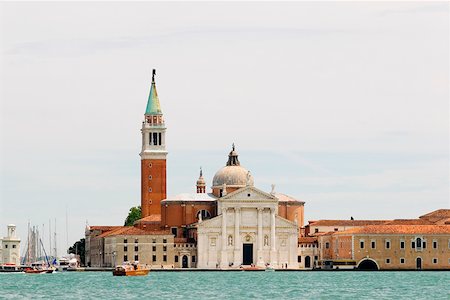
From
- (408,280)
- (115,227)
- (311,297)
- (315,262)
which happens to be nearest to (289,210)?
(315,262)

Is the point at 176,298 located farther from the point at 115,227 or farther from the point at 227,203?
the point at 115,227

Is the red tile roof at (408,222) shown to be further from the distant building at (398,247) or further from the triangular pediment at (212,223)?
the triangular pediment at (212,223)

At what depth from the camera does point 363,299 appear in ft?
251

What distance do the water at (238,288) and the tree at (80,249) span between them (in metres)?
48.6

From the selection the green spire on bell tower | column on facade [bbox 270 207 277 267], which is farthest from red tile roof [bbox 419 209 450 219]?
the green spire on bell tower

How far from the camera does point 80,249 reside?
6393 inches

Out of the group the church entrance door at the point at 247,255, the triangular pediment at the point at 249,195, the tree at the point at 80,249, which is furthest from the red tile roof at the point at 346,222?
the tree at the point at 80,249

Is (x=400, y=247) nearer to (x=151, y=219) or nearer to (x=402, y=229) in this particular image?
(x=402, y=229)

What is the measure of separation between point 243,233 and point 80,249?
35.6m

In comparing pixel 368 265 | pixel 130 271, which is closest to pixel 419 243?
pixel 368 265

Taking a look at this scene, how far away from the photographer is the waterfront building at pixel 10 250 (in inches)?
6240

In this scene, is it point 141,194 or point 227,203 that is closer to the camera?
point 227,203

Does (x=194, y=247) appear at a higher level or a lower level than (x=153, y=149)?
lower

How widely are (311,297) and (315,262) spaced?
56275 millimetres
